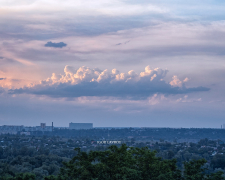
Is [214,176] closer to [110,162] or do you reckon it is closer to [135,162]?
[135,162]

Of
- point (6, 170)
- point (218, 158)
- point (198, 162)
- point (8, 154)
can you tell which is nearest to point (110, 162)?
point (198, 162)

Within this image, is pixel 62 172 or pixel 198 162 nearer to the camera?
pixel 198 162

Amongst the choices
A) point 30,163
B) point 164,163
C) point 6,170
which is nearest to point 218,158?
point 30,163

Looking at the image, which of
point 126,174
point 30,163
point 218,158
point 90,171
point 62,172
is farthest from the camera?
point 218,158

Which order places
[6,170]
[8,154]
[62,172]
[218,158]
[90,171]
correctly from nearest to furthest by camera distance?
[90,171] < [62,172] < [6,170] < [218,158] < [8,154]

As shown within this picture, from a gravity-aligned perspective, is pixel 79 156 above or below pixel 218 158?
above

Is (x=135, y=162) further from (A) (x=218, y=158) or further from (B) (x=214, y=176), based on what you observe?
(A) (x=218, y=158)
